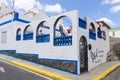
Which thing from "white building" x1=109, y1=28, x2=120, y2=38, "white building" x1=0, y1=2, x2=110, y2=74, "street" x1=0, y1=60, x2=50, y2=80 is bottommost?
"street" x1=0, y1=60, x2=50, y2=80

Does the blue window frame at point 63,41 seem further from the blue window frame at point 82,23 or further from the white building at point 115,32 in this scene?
the white building at point 115,32

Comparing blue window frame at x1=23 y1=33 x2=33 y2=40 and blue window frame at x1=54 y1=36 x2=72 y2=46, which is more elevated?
blue window frame at x1=23 y1=33 x2=33 y2=40

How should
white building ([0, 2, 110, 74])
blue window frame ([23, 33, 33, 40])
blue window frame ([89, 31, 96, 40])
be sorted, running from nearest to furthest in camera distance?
white building ([0, 2, 110, 74]), blue window frame ([89, 31, 96, 40]), blue window frame ([23, 33, 33, 40])

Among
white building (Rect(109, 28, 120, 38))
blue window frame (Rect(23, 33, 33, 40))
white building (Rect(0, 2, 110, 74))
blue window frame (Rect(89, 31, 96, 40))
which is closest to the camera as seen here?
white building (Rect(0, 2, 110, 74))

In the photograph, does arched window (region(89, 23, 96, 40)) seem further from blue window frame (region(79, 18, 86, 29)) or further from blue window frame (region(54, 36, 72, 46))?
blue window frame (region(54, 36, 72, 46))

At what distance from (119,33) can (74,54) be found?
150ft

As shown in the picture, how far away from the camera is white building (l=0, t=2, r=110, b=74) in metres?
13.1

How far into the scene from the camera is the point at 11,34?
840 inches

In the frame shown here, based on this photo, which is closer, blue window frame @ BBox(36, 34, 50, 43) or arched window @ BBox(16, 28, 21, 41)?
blue window frame @ BBox(36, 34, 50, 43)

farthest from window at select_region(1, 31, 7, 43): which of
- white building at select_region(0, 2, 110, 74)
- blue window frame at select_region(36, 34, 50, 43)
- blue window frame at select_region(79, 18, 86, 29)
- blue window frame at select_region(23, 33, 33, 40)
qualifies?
blue window frame at select_region(79, 18, 86, 29)

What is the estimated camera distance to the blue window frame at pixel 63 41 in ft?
43.9

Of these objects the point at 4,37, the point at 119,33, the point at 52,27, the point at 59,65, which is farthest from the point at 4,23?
the point at 119,33

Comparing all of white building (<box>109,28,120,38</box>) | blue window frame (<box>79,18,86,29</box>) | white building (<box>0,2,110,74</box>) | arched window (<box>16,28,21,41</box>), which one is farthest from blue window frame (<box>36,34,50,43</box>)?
white building (<box>109,28,120,38</box>)

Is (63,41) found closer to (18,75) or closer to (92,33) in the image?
(92,33)
